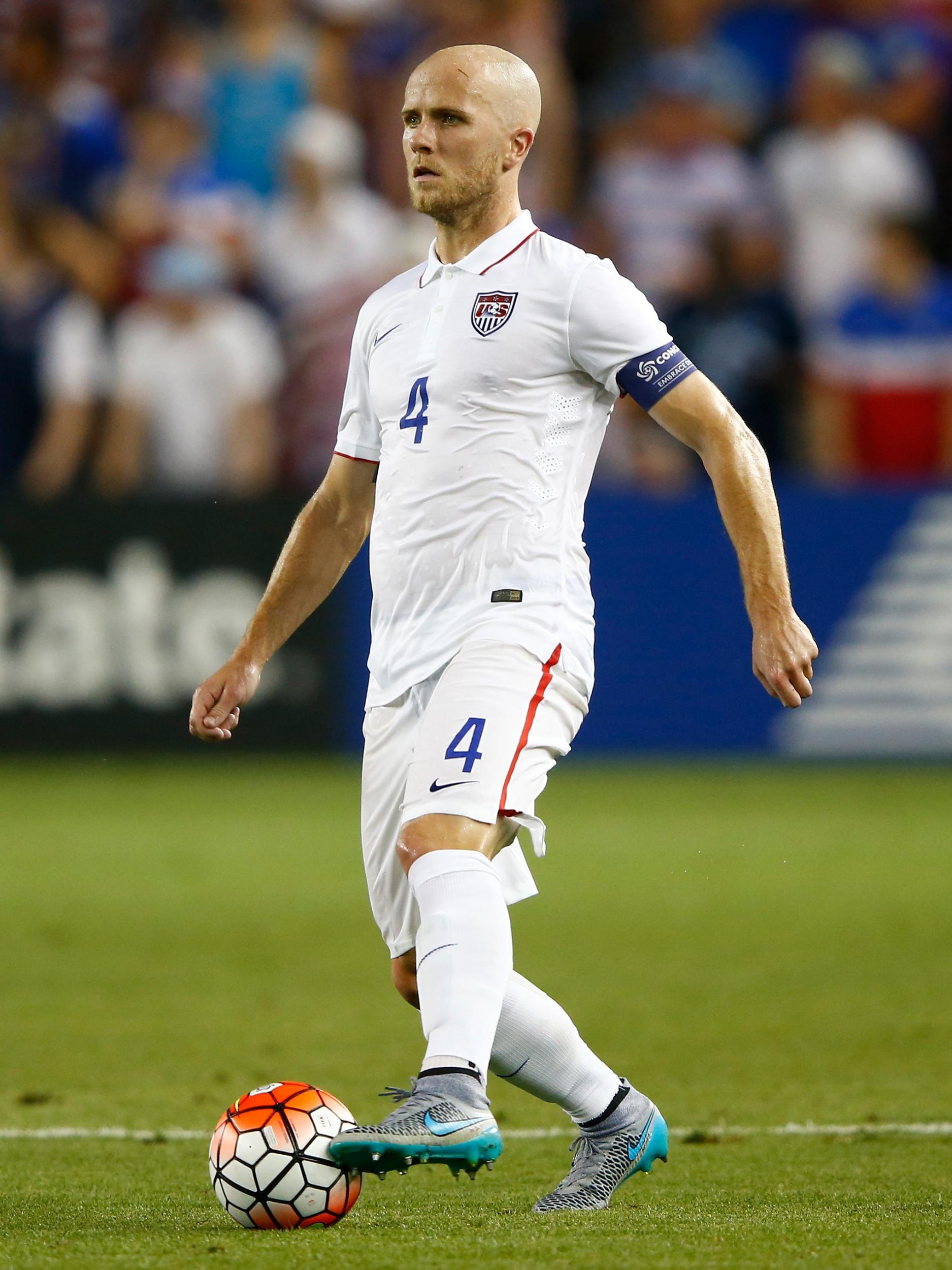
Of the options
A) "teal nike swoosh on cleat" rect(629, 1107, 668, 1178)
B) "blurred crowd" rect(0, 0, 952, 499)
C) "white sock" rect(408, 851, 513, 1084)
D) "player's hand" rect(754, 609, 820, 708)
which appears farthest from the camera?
"blurred crowd" rect(0, 0, 952, 499)

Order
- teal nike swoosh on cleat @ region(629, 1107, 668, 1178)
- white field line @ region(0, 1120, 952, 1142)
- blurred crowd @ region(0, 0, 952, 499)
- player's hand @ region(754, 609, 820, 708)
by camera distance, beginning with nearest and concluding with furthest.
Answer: player's hand @ region(754, 609, 820, 708), teal nike swoosh on cleat @ region(629, 1107, 668, 1178), white field line @ region(0, 1120, 952, 1142), blurred crowd @ region(0, 0, 952, 499)

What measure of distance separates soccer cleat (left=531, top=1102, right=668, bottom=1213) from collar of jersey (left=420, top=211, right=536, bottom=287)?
72.9 inches

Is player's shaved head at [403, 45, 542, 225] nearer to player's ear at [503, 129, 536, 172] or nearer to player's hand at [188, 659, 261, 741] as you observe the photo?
player's ear at [503, 129, 536, 172]

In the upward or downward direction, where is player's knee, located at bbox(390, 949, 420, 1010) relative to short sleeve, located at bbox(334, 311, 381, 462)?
downward

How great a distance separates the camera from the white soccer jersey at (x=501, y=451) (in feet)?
13.8

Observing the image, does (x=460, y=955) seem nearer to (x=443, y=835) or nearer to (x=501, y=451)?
(x=443, y=835)

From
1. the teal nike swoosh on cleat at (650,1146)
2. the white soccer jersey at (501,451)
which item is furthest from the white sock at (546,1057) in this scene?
the white soccer jersey at (501,451)

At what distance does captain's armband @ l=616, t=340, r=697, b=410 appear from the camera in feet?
13.7

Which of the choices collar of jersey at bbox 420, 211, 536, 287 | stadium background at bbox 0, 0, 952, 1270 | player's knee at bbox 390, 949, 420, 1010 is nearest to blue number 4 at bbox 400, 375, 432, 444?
collar of jersey at bbox 420, 211, 536, 287

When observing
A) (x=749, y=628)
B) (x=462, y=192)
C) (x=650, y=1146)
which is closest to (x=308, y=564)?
(x=462, y=192)

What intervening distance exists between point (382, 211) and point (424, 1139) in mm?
11407

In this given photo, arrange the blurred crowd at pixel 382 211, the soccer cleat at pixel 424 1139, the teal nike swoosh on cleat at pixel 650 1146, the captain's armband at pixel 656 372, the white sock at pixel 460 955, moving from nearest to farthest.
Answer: the soccer cleat at pixel 424 1139 → the white sock at pixel 460 955 → the captain's armband at pixel 656 372 → the teal nike swoosh on cleat at pixel 650 1146 → the blurred crowd at pixel 382 211

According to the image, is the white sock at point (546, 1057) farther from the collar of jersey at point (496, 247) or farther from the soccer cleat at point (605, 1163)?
the collar of jersey at point (496, 247)

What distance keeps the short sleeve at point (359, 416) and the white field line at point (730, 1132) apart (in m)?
1.77
